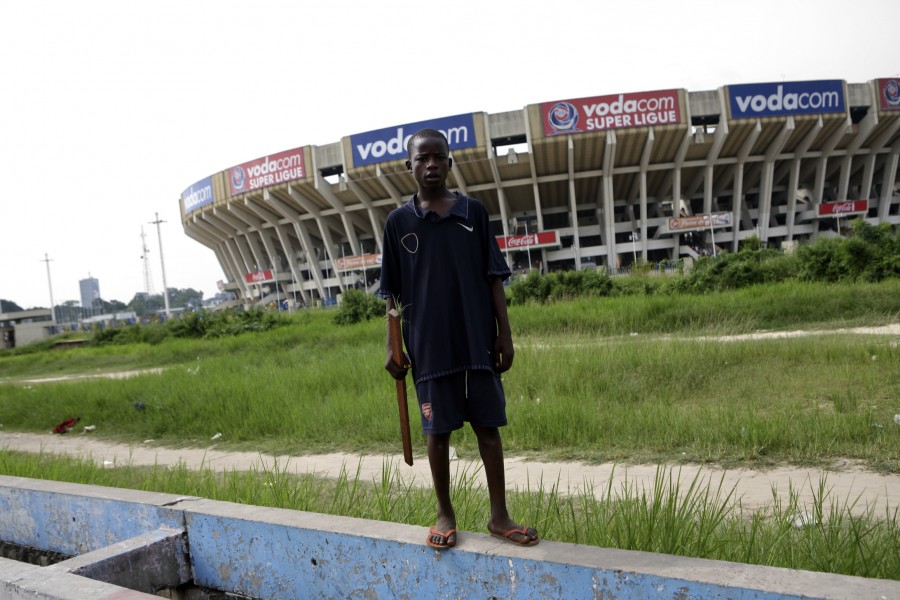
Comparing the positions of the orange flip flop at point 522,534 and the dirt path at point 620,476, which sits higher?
the orange flip flop at point 522,534

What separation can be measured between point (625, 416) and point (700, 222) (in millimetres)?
35892

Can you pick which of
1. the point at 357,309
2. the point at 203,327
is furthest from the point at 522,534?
the point at 203,327

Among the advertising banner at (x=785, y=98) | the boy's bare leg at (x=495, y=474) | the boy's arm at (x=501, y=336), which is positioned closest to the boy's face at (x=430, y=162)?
the boy's arm at (x=501, y=336)

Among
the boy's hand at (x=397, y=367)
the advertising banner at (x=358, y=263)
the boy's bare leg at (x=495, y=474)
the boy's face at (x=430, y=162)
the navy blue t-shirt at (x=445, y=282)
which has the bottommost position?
the boy's bare leg at (x=495, y=474)

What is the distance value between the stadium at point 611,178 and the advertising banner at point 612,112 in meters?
0.06

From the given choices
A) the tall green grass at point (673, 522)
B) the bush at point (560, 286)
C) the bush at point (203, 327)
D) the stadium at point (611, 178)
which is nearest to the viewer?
the tall green grass at point (673, 522)

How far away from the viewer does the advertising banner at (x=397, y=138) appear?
34188 mm

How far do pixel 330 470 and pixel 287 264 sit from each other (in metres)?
48.8

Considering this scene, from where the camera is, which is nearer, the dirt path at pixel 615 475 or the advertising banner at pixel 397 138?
the dirt path at pixel 615 475

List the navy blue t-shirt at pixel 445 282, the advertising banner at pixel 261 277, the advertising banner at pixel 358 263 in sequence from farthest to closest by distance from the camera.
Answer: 1. the advertising banner at pixel 261 277
2. the advertising banner at pixel 358 263
3. the navy blue t-shirt at pixel 445 282

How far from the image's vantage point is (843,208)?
131 feet

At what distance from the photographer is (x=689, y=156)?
126 feet

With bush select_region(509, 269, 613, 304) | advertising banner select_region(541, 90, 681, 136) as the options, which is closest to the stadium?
advertising banner select_region(541, 90, 681, 136)

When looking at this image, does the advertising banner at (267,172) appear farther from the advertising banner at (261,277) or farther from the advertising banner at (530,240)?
the advertising banner at (530,240)
